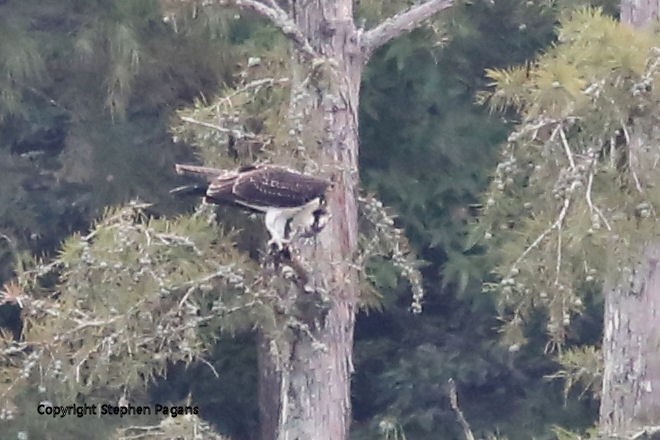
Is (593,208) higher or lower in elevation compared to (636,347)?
higher

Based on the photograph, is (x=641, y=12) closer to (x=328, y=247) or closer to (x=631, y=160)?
(x=631, y=160)

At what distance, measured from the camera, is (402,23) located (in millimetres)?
5301

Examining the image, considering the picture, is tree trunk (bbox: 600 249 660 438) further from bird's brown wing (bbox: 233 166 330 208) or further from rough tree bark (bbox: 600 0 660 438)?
bird's brown wing (bbox: 233 166 330 208)

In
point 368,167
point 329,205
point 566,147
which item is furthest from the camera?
point 368,167

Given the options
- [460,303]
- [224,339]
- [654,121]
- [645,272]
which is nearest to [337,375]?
[645,272]

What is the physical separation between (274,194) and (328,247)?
20.8 inches

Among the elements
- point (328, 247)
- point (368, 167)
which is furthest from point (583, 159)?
point (368, 167)

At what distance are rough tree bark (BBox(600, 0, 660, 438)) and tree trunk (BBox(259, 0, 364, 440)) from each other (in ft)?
3.22

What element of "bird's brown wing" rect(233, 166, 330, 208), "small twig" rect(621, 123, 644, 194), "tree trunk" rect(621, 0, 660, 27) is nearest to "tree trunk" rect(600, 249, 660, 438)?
"small twig" rect(621, 123, 644, 194)

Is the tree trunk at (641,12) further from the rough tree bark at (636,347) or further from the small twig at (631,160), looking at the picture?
the small twig at (631,160)

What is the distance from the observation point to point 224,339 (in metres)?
7.44

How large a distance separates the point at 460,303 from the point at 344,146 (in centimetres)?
→ 290

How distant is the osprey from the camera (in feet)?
15.4

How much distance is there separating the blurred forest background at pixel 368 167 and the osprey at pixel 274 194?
1.57 m
